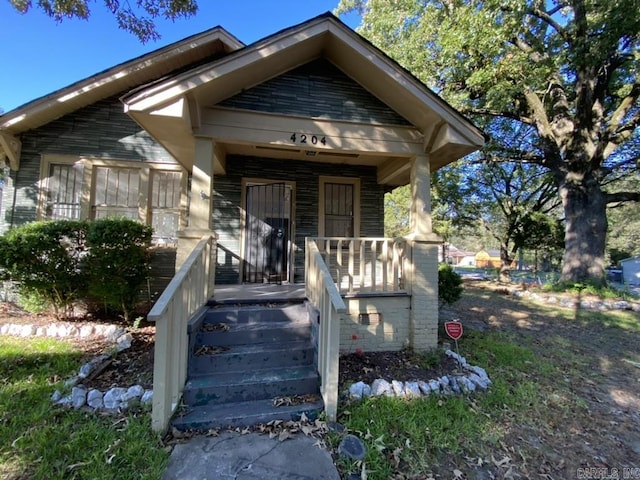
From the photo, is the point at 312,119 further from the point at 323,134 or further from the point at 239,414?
the point at 239,414

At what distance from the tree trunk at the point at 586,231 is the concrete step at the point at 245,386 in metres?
12.1

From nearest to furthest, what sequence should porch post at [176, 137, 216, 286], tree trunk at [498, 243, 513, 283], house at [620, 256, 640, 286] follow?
porch post at [176, 137, 216, 286] → tree trunk at [498, 243, 513, 283] → house at [620, 256, 640, 286]

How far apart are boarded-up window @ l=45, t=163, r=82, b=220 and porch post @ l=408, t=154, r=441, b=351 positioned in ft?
22.4

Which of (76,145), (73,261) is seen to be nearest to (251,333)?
(73,261)

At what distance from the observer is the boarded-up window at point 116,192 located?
20.9ft

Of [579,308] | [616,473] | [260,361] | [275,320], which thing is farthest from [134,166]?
[579,308]

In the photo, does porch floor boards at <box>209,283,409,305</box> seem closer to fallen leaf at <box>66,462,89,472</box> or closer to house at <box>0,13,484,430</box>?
house at <box>0,13,484,430</box>

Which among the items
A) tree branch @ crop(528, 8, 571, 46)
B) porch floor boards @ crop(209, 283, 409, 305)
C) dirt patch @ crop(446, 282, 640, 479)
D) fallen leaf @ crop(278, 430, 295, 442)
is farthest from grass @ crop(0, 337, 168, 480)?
tree branch @ crop(528, 8, 571, 46)

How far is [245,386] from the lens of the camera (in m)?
3.08

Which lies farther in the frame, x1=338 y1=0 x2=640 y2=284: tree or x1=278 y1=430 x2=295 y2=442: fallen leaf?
x1=338 y1=0 x2=640 y2=284: tree

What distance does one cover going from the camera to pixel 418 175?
15.5ft

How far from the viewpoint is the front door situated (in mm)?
6320

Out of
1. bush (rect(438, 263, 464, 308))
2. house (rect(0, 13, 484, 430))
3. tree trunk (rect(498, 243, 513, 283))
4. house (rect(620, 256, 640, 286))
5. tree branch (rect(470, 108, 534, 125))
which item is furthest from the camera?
house (rect(620, 256, 640, 286))

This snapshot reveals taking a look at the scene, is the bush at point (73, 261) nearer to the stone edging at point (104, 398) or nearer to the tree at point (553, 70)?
the stone edging at point (104, 398)
